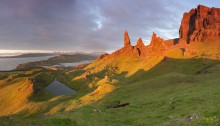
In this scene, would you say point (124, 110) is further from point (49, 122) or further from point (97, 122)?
point (49, 122)

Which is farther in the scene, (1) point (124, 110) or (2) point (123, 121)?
(1) point (124, 110)

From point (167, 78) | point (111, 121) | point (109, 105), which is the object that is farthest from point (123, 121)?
point (167, 78)

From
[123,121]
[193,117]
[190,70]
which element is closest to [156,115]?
[123,121]

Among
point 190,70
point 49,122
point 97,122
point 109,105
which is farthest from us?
point 190,70

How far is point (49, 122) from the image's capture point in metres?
39.6

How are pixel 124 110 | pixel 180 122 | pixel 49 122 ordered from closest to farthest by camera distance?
1. pixel 180 122
2. pixel 49 122
3. pixel 124 110

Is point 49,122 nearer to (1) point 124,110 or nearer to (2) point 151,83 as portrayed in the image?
(1) point 124,110

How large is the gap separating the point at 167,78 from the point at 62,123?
80552mm

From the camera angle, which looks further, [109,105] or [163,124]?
[109,105]

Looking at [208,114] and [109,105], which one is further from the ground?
[208,114]

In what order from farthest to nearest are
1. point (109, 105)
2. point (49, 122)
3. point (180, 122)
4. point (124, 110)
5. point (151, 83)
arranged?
1. point (151, 83)
2. point (109, 105)
3. point (124, 110)
4. point (49, 122)
5. point (180, 122)

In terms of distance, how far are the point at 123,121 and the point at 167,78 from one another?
7146cm

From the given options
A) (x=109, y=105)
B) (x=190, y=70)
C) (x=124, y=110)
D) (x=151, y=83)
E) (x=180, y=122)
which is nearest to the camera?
(x=180, y=122)

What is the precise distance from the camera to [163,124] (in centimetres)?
3753
